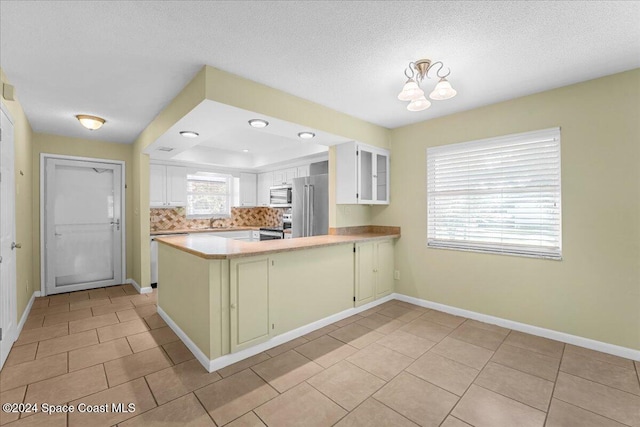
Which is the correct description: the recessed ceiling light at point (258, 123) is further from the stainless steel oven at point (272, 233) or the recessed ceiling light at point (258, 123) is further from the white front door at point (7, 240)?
the stainless steel oven at point (272, 233)

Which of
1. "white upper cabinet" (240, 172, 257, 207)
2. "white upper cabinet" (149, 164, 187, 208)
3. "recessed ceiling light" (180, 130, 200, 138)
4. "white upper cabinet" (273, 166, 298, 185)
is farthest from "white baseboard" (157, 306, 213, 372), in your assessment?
"white upper cabinet" (240, 172, 257, 207)

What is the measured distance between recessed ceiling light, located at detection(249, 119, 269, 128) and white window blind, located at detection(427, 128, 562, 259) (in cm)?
212

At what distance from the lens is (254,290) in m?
2.49

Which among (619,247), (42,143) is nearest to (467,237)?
(619,247)

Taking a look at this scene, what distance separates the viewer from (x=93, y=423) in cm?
169

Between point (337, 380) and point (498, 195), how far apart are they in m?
2.54

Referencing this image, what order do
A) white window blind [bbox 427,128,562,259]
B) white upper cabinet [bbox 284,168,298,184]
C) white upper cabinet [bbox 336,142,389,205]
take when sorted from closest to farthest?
white window blind [bbox 427,128,562,259], white upper cabinet [bbox 336,142,389,205], white upper cabinet [bbox 284,168,298,184]

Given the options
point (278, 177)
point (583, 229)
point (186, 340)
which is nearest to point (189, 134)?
point (186, 340)

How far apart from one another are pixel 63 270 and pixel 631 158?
23.1ft

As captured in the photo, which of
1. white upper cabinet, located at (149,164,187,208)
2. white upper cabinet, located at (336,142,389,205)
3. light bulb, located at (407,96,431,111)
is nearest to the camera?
light bulb, located at (407,96,431,111)

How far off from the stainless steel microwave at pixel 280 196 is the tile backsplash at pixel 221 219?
0.79 metres

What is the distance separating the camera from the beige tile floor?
175 cm

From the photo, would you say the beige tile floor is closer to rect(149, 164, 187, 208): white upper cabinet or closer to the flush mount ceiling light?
the flush mount ceiling light

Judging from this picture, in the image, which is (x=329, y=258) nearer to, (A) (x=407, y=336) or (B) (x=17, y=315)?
(A) (x=407, y=336)
